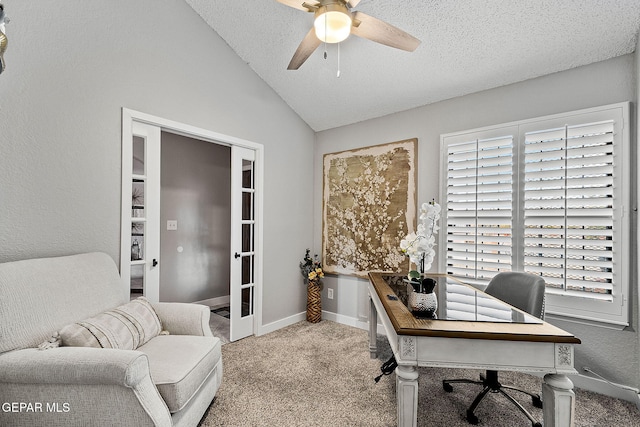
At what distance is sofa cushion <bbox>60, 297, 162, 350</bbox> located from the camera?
148 cm

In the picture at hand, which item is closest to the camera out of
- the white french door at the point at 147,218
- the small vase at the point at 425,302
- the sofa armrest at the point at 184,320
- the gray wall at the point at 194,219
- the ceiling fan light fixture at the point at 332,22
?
the small vase at the point at 425,302

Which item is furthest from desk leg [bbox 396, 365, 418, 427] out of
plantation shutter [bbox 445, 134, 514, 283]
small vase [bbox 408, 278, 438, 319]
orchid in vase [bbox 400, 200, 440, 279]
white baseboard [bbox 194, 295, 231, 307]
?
white baseboard [bbox 194, 295, 231, 307]

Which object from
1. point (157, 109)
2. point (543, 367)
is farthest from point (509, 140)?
point (157, 109)

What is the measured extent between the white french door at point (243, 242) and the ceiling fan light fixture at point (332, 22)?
1.70 m

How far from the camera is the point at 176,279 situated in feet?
13.1

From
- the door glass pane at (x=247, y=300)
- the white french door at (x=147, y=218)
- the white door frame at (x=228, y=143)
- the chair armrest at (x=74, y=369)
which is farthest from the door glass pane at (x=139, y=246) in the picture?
the chair armrest at (x=74, y=369)

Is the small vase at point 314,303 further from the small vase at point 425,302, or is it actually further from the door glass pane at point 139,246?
the small vase at point 425,302

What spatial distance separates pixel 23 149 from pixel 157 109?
3.11 ft

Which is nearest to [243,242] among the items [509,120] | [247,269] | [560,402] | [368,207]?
[247,269]

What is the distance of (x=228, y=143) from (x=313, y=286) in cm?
204

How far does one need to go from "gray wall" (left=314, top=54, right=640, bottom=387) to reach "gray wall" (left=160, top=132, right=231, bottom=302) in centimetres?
163

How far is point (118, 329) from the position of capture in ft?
5.38

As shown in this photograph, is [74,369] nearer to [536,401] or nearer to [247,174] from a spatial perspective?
[247,174]

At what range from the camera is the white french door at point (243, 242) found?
123 inches
